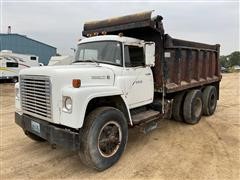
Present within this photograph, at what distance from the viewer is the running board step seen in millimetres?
5480

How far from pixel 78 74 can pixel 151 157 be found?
226cm

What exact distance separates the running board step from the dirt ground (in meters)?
0.61

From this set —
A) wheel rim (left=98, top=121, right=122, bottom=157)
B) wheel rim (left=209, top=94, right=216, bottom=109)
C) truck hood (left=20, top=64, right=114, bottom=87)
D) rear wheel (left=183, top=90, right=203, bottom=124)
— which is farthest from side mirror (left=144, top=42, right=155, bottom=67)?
wheel rim (left=209, top=94, right=216, bottom=109)

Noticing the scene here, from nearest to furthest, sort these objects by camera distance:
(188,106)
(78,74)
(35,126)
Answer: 1. (78,74)
2. (35,126)
3. (188,106)

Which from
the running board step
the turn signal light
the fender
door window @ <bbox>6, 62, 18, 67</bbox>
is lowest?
the running board step

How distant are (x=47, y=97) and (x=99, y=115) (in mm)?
935

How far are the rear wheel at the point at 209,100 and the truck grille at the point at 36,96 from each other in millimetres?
5990

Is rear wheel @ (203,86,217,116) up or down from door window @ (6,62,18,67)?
down

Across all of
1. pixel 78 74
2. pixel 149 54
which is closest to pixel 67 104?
pixel 78 74

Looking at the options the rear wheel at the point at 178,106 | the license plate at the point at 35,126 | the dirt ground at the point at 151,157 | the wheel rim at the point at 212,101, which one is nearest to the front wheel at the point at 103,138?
the dirt ground at the point at 151,157

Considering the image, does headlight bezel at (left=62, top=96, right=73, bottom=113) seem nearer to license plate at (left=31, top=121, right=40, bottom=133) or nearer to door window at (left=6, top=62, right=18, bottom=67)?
license plate at (left=31, top=121, right=40, bottom=133)

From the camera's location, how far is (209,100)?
349 inches

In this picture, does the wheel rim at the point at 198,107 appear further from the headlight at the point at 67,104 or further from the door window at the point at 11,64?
the door window at the point at 11,64

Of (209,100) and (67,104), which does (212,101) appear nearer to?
(209,100)
